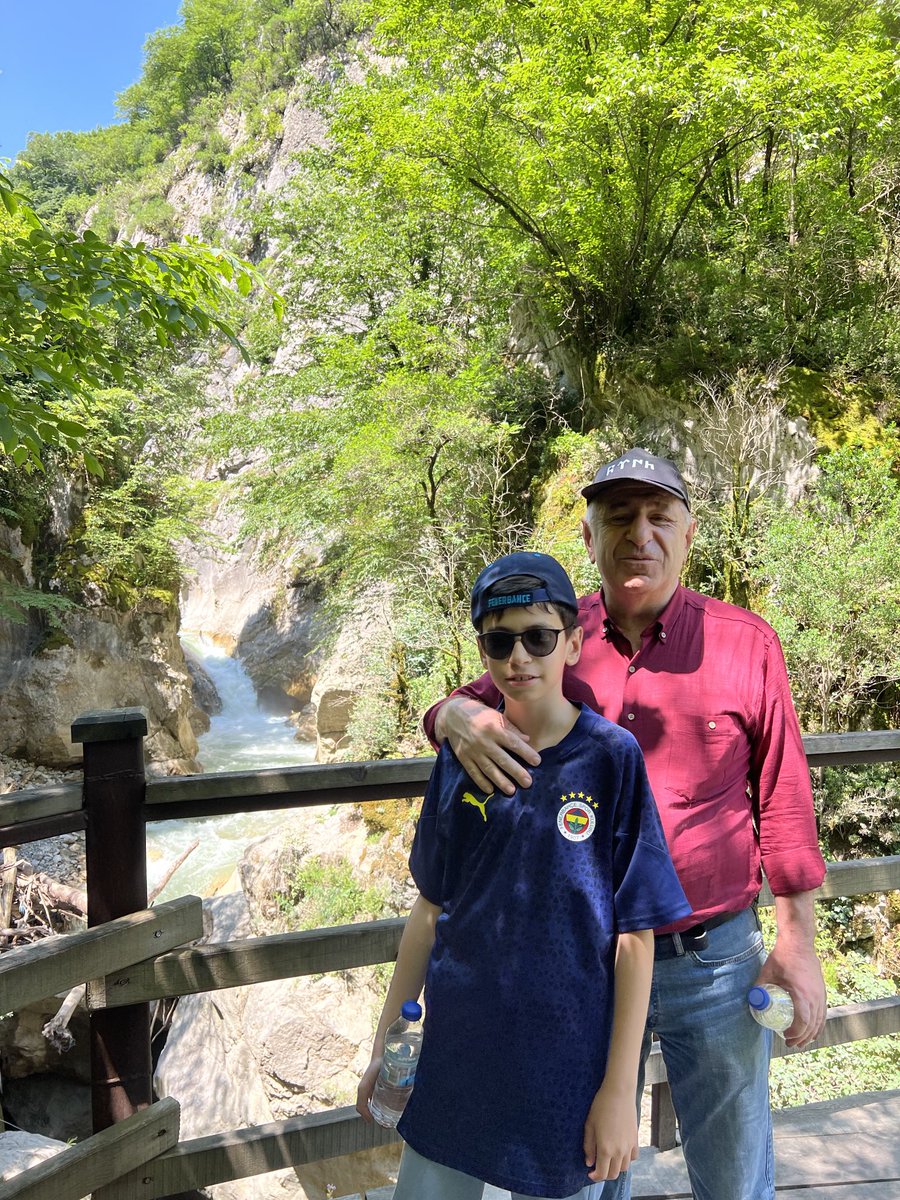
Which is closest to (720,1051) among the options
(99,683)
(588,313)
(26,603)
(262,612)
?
(588,313)

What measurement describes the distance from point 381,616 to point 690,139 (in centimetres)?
728

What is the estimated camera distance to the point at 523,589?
1349 millimetres

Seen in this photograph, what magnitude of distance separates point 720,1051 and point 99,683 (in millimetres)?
14258

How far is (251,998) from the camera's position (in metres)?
8.09

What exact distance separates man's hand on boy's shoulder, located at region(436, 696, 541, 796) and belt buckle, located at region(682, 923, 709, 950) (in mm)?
517

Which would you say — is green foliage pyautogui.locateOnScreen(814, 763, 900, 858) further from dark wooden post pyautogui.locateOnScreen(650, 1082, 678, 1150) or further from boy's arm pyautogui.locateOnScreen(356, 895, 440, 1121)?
boy's arm pyautogui.locateOnScreen(356, 895, 440, 1121)

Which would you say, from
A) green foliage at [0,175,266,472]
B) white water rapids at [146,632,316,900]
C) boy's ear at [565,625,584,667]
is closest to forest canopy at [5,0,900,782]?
white water rapids at [146,632,316,900]

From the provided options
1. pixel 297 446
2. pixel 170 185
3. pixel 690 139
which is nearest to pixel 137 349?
pixel 297 446

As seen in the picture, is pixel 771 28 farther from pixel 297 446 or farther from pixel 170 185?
pixel 170 185

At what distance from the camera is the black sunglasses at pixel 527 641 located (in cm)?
134

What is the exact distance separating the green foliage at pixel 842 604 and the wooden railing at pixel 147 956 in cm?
656

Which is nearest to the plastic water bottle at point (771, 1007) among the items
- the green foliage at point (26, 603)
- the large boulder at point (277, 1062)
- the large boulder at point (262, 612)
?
the large boulder at point (277, 1062)

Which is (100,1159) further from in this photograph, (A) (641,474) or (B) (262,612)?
(B) (262,612)

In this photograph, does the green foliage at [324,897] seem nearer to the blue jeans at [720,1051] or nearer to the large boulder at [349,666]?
the large boulder at [349,666]
